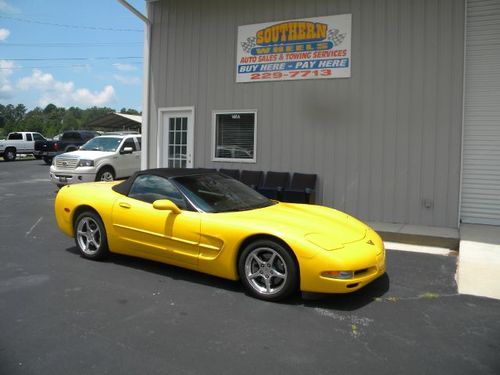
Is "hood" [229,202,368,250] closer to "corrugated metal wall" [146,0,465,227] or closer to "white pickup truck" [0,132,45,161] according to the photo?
"corrugated metal wall" [146,0,465,227]

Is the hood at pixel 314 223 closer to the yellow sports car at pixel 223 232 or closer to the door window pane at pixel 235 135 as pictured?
the yellow sports car at pixel 223 232

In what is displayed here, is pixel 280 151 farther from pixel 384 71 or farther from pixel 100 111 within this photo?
pixel 100 111

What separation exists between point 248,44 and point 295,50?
3.66ft

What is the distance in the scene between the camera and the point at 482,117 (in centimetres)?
812

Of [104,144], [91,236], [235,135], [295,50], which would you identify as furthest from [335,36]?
[104,144]

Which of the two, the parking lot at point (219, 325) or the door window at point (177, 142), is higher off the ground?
the door window at point (177, 142)

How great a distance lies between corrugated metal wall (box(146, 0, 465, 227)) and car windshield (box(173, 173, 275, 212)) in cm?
345

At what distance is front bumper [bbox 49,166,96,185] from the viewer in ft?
41.6

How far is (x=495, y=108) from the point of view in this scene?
8062mm

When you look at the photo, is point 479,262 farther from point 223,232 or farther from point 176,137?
point 176,137

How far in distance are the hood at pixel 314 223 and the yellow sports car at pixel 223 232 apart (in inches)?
0.4

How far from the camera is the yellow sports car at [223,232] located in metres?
4.36

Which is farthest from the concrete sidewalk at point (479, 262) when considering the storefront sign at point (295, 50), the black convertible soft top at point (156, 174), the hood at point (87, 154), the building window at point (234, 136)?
the hood at point (87, 154)

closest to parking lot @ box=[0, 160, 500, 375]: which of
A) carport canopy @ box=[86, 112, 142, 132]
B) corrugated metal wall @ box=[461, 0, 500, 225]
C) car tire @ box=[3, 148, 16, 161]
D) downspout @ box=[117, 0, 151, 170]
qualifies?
corrugated metal wall @ box=[461, 0, 500, 225]
